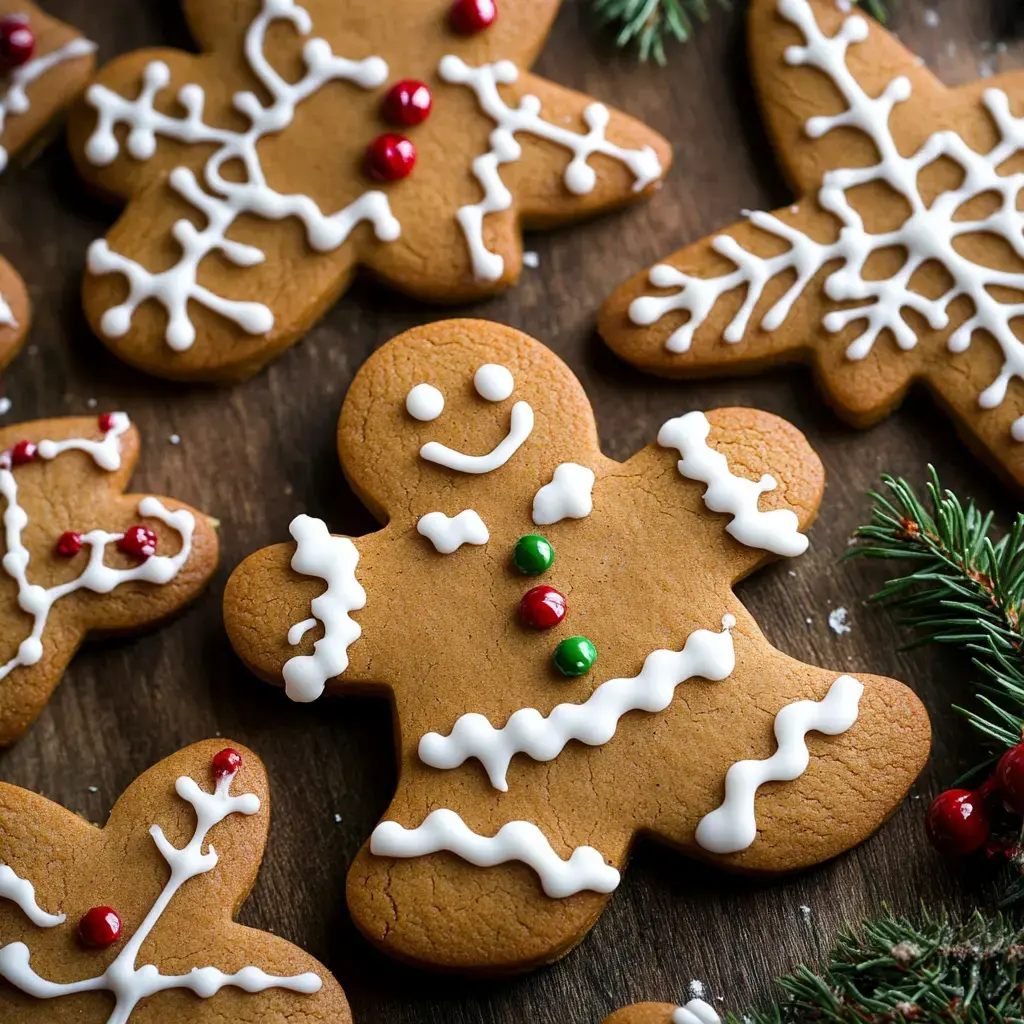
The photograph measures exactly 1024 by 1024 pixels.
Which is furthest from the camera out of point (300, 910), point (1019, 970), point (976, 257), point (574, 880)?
point (976, 257)

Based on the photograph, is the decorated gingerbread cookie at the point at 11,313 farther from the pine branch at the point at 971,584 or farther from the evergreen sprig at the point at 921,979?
the evergreen sprig at the point at 921,979

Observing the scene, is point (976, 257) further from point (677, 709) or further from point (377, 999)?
point (377, 999)

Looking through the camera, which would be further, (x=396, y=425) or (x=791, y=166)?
(x=791, y=166)

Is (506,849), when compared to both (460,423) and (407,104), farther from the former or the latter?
(407,104)

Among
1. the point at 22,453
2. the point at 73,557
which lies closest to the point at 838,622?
the point at 73,557

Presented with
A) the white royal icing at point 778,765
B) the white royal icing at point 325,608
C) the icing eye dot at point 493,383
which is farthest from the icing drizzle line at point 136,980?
the icing eye dot at point 493,383

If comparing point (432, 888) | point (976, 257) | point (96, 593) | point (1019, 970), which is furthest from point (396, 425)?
point (1019, 970)

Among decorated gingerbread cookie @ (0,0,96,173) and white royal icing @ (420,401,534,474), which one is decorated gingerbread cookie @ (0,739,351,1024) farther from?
decorated gingerbread cookie @ (0,0,96,173)

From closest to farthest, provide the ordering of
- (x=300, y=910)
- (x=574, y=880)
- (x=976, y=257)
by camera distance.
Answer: (x=574, y=880), (x=300, y=910), (x=976, y=257)
